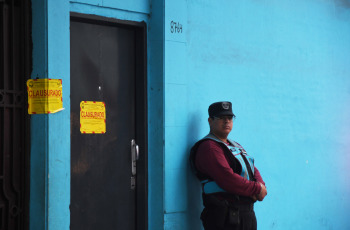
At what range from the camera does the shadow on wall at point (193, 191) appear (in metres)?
5.15

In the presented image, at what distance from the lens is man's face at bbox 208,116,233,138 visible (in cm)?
504

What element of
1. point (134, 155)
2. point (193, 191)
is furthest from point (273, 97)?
point (134, 155)

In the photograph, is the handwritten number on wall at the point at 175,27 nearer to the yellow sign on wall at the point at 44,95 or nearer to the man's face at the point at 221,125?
the man's face at the point at 221,125

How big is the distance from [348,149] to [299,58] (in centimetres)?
159

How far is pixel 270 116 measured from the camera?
5.95 m

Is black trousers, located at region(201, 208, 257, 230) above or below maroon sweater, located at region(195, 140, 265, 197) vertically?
below

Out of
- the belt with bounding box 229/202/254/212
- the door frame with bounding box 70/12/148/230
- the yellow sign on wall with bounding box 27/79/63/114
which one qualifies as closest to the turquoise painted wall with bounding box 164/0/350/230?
the door frame with bounding box 70/12/148/230

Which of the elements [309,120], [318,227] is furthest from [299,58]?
[318,227]

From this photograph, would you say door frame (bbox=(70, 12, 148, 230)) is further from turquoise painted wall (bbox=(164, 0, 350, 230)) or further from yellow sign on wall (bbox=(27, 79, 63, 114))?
yellow sign on wall (bbox=(27, 79, 63, 114))

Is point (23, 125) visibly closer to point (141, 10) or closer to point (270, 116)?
point (141, 10)

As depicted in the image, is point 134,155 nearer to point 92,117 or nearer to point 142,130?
point 142,130

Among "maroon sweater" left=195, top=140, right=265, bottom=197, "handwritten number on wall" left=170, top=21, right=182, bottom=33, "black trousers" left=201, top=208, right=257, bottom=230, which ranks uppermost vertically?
"handwritten number on wall" left=170, top=21, right=182, bottom=33

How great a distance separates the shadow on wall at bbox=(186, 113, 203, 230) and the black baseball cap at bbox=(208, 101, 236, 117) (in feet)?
0.81

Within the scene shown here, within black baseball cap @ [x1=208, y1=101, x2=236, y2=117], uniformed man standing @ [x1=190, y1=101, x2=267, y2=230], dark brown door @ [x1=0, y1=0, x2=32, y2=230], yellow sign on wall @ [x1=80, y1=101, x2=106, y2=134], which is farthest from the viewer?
black baseball cap @ [x1=208, y1=101, x2=236, y2=117]
